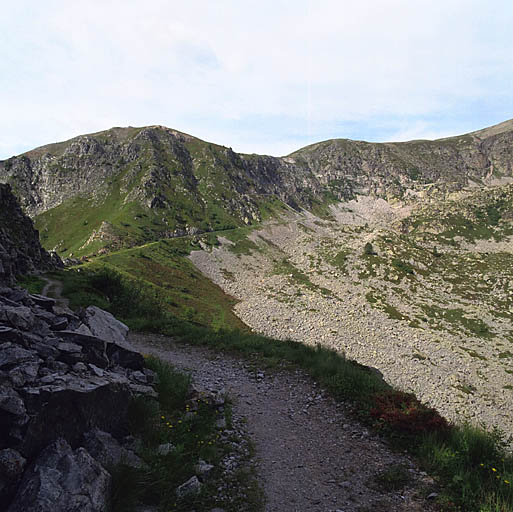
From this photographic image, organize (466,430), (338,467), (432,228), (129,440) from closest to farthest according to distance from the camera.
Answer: (129,440), (338,467), (466,430), (432,228)

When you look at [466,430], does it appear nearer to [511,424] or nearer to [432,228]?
[511,424]

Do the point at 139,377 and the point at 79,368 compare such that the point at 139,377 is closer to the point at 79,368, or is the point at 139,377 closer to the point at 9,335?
the point at 79,368

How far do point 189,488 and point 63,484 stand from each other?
2.54m

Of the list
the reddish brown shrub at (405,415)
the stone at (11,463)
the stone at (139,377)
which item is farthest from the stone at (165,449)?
the reddish brown shrub at (405,415)

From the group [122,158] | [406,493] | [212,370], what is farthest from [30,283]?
[122,158]

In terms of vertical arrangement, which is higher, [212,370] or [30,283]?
[30,283]

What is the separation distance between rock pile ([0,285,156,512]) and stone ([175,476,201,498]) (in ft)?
3.78

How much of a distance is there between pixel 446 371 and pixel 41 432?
46.6 meters

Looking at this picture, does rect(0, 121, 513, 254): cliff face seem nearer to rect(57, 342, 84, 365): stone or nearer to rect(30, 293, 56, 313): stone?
rect(30, 293, 56, 313): stone

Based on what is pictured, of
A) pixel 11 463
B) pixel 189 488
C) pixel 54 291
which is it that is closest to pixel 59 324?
pixel 11 463

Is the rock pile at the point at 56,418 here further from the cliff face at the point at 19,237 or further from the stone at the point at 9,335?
the cliff face at the point at 19,237

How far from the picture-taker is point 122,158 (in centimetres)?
17312

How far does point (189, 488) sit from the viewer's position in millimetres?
6543

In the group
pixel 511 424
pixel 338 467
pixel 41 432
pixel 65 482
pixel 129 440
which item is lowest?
pixel 511 424
